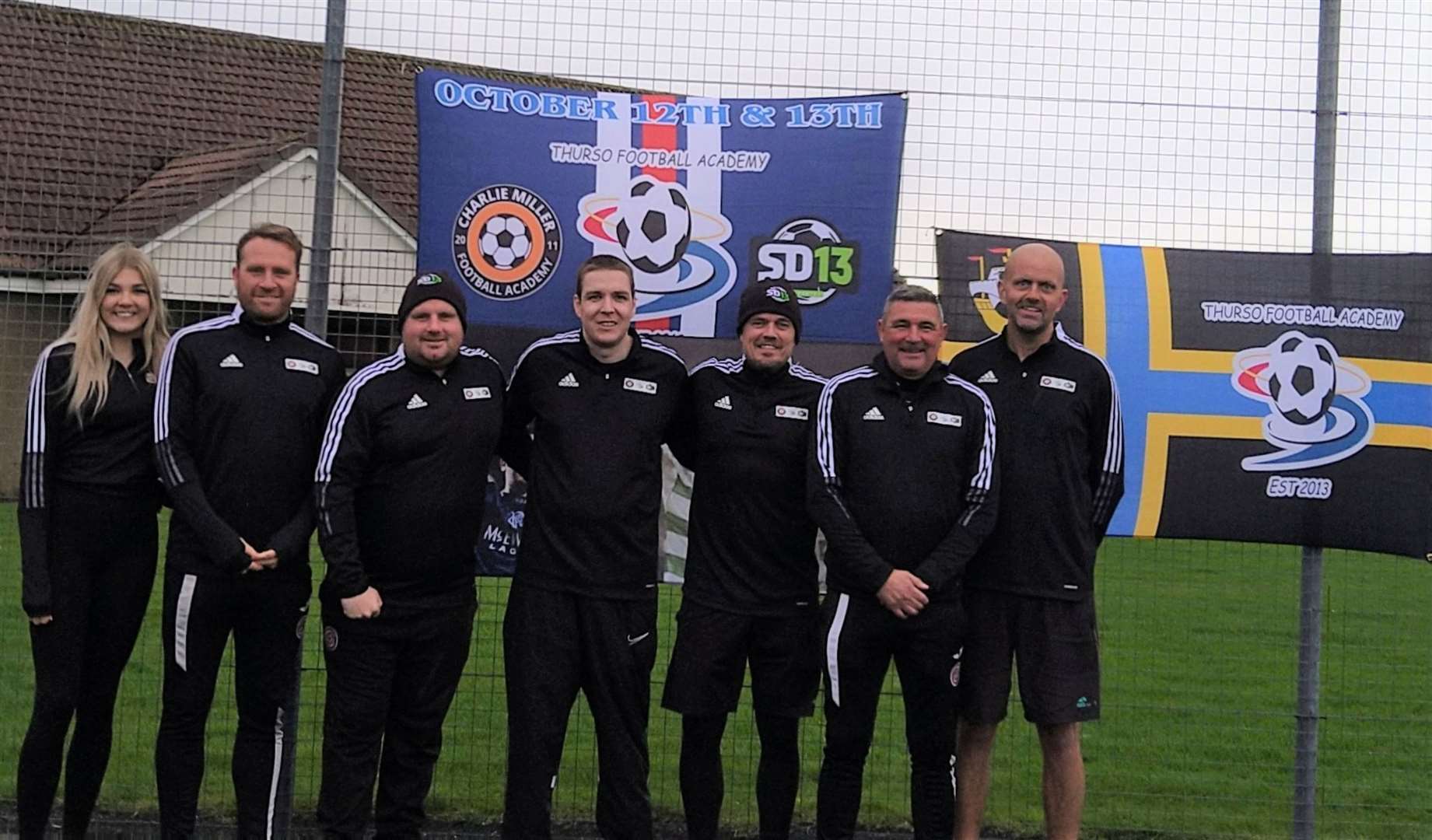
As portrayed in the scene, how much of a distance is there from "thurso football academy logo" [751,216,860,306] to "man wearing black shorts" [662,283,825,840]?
73cm

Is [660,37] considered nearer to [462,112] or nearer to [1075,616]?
[462,112]

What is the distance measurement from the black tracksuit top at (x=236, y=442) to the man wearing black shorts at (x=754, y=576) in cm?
136

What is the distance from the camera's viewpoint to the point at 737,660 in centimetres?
519

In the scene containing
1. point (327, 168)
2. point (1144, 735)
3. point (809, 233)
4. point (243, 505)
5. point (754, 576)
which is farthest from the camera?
point (1144, 735)

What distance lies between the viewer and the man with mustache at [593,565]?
5.04 m

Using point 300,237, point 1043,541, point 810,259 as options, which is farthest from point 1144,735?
point 300,237

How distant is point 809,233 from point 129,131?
9.32ft

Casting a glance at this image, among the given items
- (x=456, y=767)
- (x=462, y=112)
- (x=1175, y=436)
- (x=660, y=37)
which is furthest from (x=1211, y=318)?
(x=456, y=767)

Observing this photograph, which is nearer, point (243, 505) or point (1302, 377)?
point (243, 505)

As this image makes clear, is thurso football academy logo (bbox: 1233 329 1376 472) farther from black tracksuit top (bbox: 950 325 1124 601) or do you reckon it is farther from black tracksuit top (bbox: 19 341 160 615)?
black tracksuit top (bbox: 19 341 160 615)

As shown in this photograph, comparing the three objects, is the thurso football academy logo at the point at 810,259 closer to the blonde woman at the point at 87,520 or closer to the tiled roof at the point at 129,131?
the tiled roof at the point at 129,131

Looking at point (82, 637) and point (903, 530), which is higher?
point (903, 530)

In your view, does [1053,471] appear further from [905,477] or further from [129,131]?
→ [129,131]

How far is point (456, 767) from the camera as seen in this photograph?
22.7 feet
